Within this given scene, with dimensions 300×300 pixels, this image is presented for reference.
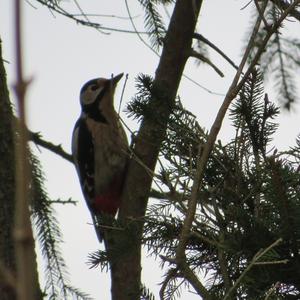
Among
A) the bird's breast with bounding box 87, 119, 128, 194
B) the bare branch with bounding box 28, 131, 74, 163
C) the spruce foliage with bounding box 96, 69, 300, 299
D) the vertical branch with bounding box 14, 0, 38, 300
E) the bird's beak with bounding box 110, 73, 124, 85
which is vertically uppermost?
the bird's beak with bounding box 110, 73, 124, 85

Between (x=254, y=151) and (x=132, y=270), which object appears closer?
(x=254, y=151)

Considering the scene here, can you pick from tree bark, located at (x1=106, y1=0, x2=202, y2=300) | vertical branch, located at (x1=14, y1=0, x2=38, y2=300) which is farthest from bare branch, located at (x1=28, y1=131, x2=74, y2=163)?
vertical branch, located at (x1=14, y1=0, x2=38, y2=300)

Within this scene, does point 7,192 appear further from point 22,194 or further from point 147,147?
point 22,194

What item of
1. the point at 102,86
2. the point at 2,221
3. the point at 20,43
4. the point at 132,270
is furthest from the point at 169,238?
the point at 102,86

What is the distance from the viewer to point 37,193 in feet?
9.97

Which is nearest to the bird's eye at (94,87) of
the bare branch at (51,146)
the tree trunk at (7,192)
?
the bare branch at (51,146)

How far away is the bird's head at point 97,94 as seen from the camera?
468 cm

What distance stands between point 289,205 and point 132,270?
1.40 metres

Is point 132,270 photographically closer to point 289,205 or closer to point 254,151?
point 254,151

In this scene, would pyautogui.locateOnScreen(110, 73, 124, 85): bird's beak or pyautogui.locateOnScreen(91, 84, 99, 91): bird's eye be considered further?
pyautogui.locateOnScreen(91, 84, 99, 91): bird's eye

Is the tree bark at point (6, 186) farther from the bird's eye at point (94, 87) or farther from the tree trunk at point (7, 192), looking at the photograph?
the bird's eye at point (94, 87)

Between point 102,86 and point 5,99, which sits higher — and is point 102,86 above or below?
above

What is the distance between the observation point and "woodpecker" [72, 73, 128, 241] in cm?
447

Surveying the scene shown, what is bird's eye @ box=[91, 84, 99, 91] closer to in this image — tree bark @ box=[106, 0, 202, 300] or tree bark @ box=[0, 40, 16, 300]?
tree bark @ box=[106, 0, 202, 300]
